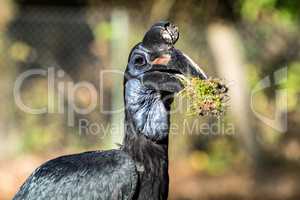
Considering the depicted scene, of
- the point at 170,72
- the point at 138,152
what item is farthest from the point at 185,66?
the point at 138,152

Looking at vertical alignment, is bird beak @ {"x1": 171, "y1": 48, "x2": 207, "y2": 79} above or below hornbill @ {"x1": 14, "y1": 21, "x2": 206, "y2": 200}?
above

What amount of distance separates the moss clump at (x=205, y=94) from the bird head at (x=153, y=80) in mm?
140

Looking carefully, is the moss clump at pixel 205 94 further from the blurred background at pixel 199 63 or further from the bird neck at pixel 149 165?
the blurred background at pixel 199 63

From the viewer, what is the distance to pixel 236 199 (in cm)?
1352

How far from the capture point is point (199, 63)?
14.8 meters

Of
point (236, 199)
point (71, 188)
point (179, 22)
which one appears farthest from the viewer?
point (179, 22)

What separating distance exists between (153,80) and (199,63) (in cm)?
799

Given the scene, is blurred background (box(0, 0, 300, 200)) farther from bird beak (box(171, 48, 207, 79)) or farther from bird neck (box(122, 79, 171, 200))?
bird beak (box(171, 48, 207, 79))

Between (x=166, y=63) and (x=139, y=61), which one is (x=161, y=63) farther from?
(x=139, y=61)

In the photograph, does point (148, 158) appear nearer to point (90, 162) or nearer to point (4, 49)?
point (90, 162)

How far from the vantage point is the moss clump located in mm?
6676

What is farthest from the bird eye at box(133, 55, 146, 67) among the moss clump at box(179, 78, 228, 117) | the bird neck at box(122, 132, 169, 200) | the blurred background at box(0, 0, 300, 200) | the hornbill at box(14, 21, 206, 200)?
the blurred background at box(0, 0, 300, 200)

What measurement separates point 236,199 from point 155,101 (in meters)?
6.81

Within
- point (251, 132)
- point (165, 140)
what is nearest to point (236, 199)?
point (251, 132)
